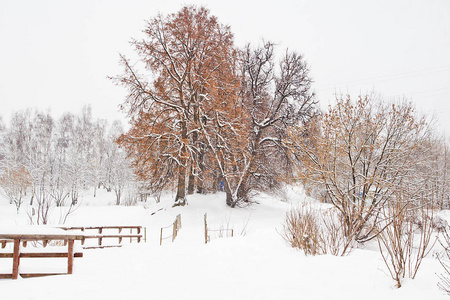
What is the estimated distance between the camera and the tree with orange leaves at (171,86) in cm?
1452

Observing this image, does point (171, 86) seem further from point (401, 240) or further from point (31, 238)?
point (401, 240)

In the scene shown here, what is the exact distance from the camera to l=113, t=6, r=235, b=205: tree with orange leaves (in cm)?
1452

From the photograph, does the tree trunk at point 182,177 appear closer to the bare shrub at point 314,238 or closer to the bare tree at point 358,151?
the bare tree at point 358,151

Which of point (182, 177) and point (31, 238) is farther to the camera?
point (182, 177)

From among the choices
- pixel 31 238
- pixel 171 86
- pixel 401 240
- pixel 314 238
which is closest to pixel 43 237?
pixel 31 238

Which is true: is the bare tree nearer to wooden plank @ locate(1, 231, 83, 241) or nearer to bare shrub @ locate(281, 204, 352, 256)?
bare shrub @ locate(281, 204, 352, 256)

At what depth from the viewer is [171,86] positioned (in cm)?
1622

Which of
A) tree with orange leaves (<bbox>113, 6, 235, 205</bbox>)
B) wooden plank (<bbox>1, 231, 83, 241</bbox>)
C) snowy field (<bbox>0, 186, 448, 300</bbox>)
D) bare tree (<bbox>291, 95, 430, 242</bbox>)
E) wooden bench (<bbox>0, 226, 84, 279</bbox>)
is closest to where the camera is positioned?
snowy field (<bbox>0, 186, 448, 300</bbox>)

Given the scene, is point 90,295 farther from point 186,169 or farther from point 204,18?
point 204,18

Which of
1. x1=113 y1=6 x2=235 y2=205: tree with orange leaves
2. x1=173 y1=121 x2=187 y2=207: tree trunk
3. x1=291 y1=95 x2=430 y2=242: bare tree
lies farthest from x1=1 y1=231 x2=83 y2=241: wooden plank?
x1=173 y1=121 x2=187 y2=207: tree trunk

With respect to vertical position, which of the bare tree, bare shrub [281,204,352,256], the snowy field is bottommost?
the snowy field

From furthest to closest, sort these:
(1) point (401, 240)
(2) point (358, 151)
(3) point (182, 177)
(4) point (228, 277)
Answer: (3) point (182, 177)
(2) point (358, 151)
(4) point (228, 277)
(1) point (401, 240)

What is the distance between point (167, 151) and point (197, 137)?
2410 mm

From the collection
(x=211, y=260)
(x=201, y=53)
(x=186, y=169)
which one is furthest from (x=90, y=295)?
(x=201, y=53)
